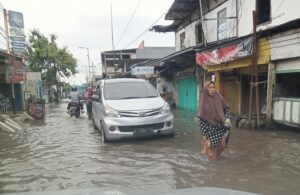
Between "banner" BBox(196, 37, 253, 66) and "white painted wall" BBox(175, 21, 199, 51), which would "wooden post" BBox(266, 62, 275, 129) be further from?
"white painted wall" BBox(175, 21, 199, 51)

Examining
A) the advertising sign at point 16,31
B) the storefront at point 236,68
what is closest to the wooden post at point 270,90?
the storefront at point 236,68

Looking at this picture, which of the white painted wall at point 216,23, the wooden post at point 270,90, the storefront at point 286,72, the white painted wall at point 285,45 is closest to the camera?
the white painted wall at point 285,45

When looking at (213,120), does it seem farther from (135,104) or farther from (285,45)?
(285,45)

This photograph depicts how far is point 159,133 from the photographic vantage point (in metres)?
9.57

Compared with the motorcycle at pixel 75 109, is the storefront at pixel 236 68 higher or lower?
higher

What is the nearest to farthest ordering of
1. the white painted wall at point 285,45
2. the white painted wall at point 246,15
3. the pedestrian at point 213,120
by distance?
the pedestrian at point 213,120 → the white painted wall at point 285,45 → the white painted wall at point 246,15

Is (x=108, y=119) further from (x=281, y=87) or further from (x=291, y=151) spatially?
(x=281, y=87)

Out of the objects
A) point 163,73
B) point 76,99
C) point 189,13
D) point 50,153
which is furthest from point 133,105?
point 163,73

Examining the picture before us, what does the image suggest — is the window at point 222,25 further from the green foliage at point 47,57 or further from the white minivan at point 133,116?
the green foliage at point 47,57

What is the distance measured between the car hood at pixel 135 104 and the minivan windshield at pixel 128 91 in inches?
12.8

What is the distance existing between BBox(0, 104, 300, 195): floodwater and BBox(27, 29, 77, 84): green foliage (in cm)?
3295

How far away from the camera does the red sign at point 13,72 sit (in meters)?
18.8

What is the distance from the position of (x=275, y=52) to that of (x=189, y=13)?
11429 mm

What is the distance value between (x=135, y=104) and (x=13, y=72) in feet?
38.8
